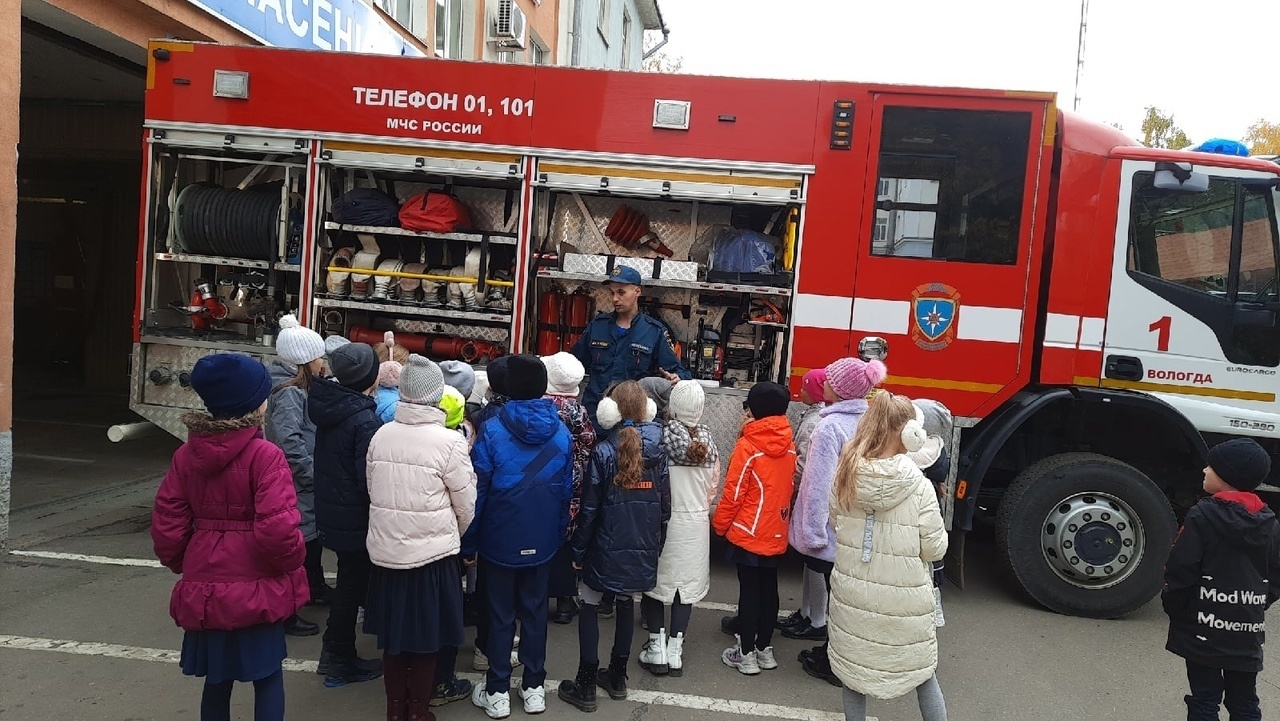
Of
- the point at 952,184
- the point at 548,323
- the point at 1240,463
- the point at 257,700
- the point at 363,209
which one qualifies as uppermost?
the point at 952,184

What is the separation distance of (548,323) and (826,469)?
2660 millimetres

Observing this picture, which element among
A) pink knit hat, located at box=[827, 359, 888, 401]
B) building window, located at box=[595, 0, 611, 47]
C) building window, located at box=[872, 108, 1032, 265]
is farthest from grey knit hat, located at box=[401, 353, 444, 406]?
building window, located at box=[595, 0, 611, 47]

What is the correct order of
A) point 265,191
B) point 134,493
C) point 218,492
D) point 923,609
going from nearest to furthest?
point 218,492 < point 923,609 < point 265,191 < point 134,493

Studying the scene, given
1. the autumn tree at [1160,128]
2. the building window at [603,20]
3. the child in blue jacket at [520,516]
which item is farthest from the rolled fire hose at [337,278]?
the autumn tree at [1160,128]

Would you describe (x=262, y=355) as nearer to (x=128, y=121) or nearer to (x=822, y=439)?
(x=822, y=439)

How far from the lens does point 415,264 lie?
6.25 metres

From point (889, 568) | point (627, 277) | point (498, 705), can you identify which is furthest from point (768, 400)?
point (498, 705)

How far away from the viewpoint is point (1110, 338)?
513 centimetres

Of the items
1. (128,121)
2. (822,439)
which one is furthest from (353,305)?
(128,121)

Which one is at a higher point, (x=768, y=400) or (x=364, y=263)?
(x=364, y=263)

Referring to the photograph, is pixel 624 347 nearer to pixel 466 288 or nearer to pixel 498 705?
pixel 466 288

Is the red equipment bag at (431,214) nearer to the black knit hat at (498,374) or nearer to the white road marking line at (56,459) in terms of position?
the black knit hat at (498,374)

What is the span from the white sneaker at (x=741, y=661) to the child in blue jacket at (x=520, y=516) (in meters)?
1.11

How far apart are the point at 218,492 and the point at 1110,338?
518 cm
